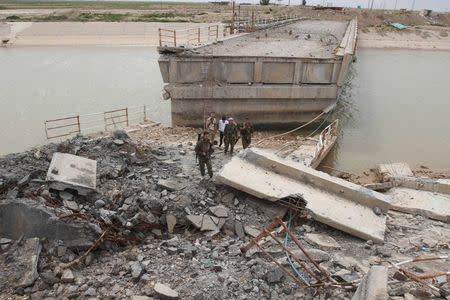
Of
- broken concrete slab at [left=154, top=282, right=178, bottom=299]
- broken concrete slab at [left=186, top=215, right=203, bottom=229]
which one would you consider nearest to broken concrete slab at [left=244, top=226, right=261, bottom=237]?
broken concrete slab at [left=186, top=215, right=203, bottom=229]

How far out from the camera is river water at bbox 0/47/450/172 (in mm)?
16750

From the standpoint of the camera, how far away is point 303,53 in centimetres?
2012

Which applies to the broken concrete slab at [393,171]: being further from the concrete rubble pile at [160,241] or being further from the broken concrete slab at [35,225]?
the broken concrete slab at [35,225]

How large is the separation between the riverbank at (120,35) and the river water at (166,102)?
7.74 metres

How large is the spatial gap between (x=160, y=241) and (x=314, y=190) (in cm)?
378

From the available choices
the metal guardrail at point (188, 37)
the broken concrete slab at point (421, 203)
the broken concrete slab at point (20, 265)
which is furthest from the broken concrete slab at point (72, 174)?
the metal guardrail at point (188, 37)

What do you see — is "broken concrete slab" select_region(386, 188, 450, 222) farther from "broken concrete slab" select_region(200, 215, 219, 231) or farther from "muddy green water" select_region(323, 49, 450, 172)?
"broken concrete slab" select_region(200, 215, 219, 231)

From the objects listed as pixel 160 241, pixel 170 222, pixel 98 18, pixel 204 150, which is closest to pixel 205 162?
pixel 204 150

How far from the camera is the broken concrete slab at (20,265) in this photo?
6070mm

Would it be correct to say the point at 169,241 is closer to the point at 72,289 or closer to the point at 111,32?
the point at 72,289

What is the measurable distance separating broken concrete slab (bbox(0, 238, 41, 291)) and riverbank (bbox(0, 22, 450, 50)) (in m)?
42.5

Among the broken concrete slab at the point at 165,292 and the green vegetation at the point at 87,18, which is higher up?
the green vegetation at the point at 87,18

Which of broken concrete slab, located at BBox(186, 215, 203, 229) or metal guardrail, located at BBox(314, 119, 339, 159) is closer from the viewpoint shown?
broken concrete slab, located at BBox(186, 215, 203, 229)

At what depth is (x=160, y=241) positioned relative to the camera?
7.52 meters
